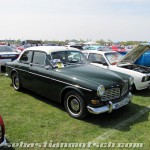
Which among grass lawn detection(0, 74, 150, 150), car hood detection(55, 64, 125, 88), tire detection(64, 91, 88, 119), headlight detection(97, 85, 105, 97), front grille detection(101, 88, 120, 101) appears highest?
car hood detection(55, 64, 125, 88)

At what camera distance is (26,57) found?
709cm

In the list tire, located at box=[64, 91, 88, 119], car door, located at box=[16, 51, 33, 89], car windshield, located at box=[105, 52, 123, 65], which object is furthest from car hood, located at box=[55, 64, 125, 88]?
car windshield, located at box=[105, 52, 123, 65]

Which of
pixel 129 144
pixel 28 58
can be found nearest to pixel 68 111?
pixel 129 144

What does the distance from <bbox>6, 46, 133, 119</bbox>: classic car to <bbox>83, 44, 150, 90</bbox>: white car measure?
1447 millimetres

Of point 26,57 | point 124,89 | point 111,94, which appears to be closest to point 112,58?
point 124,89

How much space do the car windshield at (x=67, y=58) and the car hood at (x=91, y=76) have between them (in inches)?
13.4

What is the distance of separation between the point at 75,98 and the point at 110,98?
32.3 inches

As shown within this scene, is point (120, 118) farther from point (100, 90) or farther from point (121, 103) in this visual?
point (100, 90)

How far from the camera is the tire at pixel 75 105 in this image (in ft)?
16.6

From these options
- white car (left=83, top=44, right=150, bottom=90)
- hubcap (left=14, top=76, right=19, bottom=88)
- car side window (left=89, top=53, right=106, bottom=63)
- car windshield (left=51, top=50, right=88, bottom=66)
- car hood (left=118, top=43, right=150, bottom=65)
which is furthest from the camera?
car side window (left=89, top=53, right=106, bottom=63)

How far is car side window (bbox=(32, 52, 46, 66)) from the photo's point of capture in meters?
6.29

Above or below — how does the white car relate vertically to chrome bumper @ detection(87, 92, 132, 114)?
above

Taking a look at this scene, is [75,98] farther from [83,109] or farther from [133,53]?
[133,53]

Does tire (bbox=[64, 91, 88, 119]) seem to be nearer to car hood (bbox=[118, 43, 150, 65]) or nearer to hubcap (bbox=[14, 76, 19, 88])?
hubcap (bbox=[14, 76, 19, 88])
